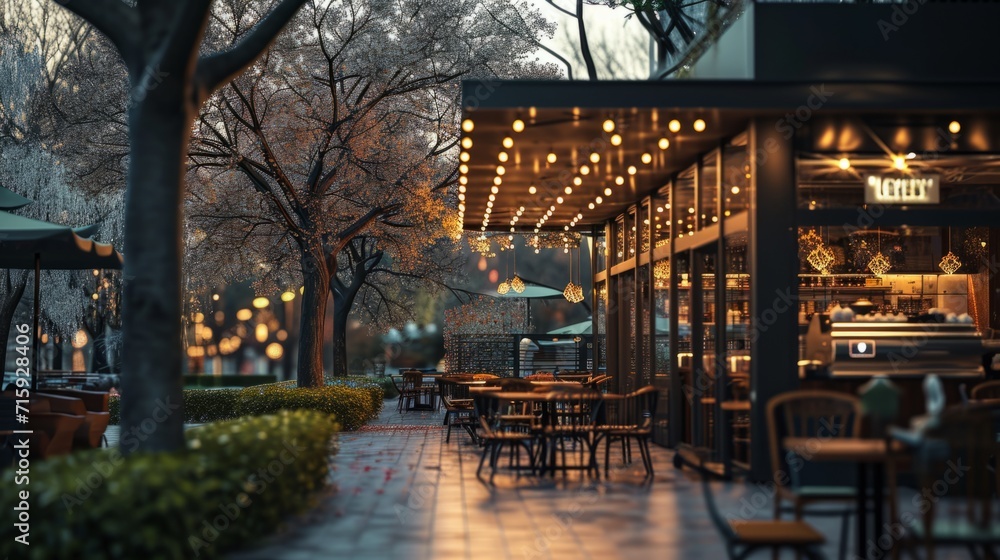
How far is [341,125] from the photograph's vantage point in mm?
16781

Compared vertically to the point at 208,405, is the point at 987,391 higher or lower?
higher

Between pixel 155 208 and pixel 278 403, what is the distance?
8.63m

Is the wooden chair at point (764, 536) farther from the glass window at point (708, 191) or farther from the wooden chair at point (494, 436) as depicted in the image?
the glass window at point (708, 191)

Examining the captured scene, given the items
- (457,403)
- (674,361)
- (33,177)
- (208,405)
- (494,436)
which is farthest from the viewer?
(33,177)

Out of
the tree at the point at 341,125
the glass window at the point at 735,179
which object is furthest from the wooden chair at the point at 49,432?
the tree at the point at 341,125

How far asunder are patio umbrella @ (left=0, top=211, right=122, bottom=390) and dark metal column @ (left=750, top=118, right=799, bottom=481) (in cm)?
586

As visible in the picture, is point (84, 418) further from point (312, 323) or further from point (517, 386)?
point (312, 323)

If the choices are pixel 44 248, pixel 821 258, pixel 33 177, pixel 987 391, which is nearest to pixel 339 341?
pixel 33 177

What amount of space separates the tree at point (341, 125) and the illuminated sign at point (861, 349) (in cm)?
889

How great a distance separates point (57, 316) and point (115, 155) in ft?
27.6

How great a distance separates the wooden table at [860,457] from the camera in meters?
4.96

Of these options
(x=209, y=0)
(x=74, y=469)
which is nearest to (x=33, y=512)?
(x=74, y=469)

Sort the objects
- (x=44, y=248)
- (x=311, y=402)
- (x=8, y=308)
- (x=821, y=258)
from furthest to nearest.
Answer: (x=8, y=308)
(x=311, y=402)
(x=821, y=258)
(x=44, y=248)

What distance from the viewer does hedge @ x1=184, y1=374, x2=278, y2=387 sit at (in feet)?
127
